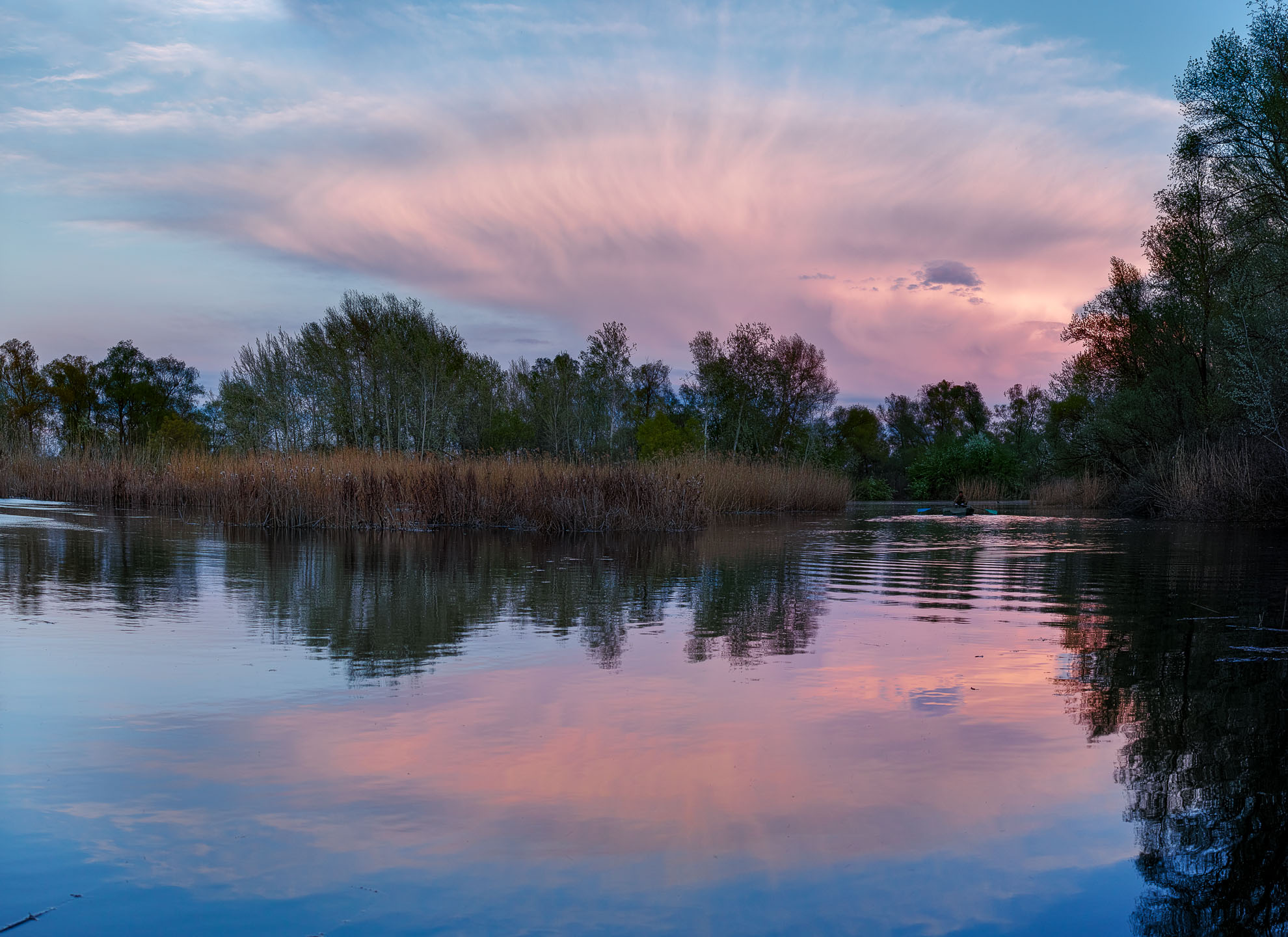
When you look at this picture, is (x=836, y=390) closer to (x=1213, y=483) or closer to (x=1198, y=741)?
(x=1213, y=483)

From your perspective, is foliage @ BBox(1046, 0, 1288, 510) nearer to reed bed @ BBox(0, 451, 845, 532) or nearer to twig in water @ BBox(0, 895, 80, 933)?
reed bed @ BBox(0, 451, 845, 532)

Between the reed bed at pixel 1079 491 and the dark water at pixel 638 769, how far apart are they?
29068mm

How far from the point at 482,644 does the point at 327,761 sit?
7.52 ft

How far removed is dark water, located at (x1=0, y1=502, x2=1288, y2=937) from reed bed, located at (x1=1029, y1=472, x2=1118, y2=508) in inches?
1144

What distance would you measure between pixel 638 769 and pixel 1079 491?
36.9 metres

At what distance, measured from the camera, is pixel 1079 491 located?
35.6 m

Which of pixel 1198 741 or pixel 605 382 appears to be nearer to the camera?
pixel 1198 741

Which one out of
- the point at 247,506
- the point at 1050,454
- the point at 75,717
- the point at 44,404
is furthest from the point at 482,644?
the point at 44,404

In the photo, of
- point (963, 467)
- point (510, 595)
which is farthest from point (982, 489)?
point (510, 595)

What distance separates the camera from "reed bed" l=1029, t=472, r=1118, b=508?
1312 inches

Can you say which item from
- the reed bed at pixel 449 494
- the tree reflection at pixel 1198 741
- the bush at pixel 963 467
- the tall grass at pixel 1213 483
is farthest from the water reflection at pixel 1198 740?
the bush at pixel 963 467

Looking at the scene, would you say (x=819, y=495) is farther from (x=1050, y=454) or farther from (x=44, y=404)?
(x=44, y=404)

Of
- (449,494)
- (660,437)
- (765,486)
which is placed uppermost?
(660,437)

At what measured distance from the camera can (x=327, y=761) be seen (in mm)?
3102
